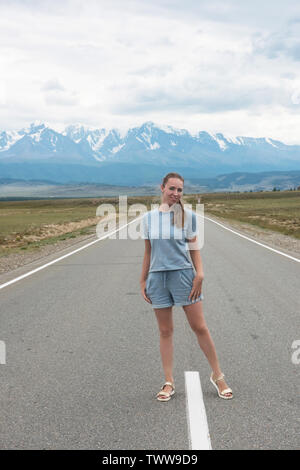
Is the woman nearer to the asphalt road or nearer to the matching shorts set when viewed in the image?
the matching shorts set

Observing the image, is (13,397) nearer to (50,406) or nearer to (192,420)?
(50,406)

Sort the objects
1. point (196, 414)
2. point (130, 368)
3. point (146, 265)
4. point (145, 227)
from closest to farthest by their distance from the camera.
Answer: point (196, 414) < point (145, 227) < point (146, 265) < point (130, 368)

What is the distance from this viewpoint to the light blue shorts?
4445mm

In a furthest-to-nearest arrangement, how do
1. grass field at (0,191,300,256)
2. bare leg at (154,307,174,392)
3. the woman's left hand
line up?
grass field at (0,191,300,256) → bare leg at (154,307,174,392) → the woman's left hand

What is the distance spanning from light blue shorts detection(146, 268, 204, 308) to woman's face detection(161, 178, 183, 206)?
618mm

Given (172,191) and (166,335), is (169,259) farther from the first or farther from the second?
(166,335)

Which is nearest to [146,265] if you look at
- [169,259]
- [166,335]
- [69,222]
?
[169,259]

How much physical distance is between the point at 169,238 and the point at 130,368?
1726mm

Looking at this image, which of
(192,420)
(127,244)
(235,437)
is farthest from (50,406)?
(127,244)

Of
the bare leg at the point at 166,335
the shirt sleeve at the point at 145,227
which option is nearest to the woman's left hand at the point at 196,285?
the bare leg at the point at 166,335

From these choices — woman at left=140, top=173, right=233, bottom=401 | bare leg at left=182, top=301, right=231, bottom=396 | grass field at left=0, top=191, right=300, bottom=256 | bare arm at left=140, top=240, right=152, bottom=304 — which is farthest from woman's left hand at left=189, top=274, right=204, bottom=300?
grass field at left=0, top=191, right=300, bottom=256

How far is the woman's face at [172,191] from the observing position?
4.42 metres

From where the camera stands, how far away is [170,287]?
14.7ft

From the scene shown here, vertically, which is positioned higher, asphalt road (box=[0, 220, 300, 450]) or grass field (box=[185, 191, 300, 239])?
asphalt road (box=[0, 220, 300, 450])
